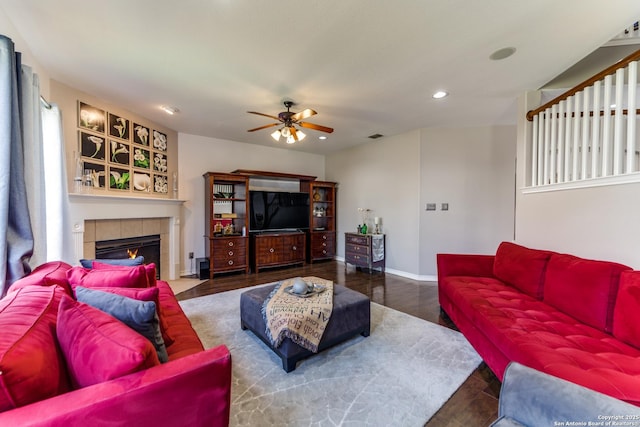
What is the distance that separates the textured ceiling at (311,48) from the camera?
1770mm

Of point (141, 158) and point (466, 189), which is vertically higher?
point (141, 158)

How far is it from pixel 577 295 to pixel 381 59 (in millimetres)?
2442

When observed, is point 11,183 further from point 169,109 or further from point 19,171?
point 169,109

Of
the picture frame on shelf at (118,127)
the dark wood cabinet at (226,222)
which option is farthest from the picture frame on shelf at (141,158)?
the dark wood cabinet at (226,222)

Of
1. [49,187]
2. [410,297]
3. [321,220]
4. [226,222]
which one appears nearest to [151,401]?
[49,187]

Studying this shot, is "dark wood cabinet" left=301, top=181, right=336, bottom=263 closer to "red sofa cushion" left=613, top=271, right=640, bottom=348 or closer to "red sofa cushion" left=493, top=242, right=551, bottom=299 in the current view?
"red sofa cushion" left=493, top=242, right=551, bottom=299

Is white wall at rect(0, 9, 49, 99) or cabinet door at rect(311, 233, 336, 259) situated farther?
cabinet door at rect(311, 233, 336, 259)

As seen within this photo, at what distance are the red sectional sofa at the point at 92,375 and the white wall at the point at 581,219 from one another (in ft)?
9.42

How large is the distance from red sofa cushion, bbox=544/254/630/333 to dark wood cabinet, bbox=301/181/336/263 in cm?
411

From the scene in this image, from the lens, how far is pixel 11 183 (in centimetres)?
159

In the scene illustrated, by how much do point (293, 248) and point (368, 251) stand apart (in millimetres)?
1567

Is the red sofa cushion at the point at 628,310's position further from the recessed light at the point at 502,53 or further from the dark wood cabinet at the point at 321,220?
the dark wood cabinet at the point at 321,220

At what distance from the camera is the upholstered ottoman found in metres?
1.95

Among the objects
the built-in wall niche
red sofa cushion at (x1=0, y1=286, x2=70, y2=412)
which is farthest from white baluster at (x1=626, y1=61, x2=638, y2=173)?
the built-in wall niche
